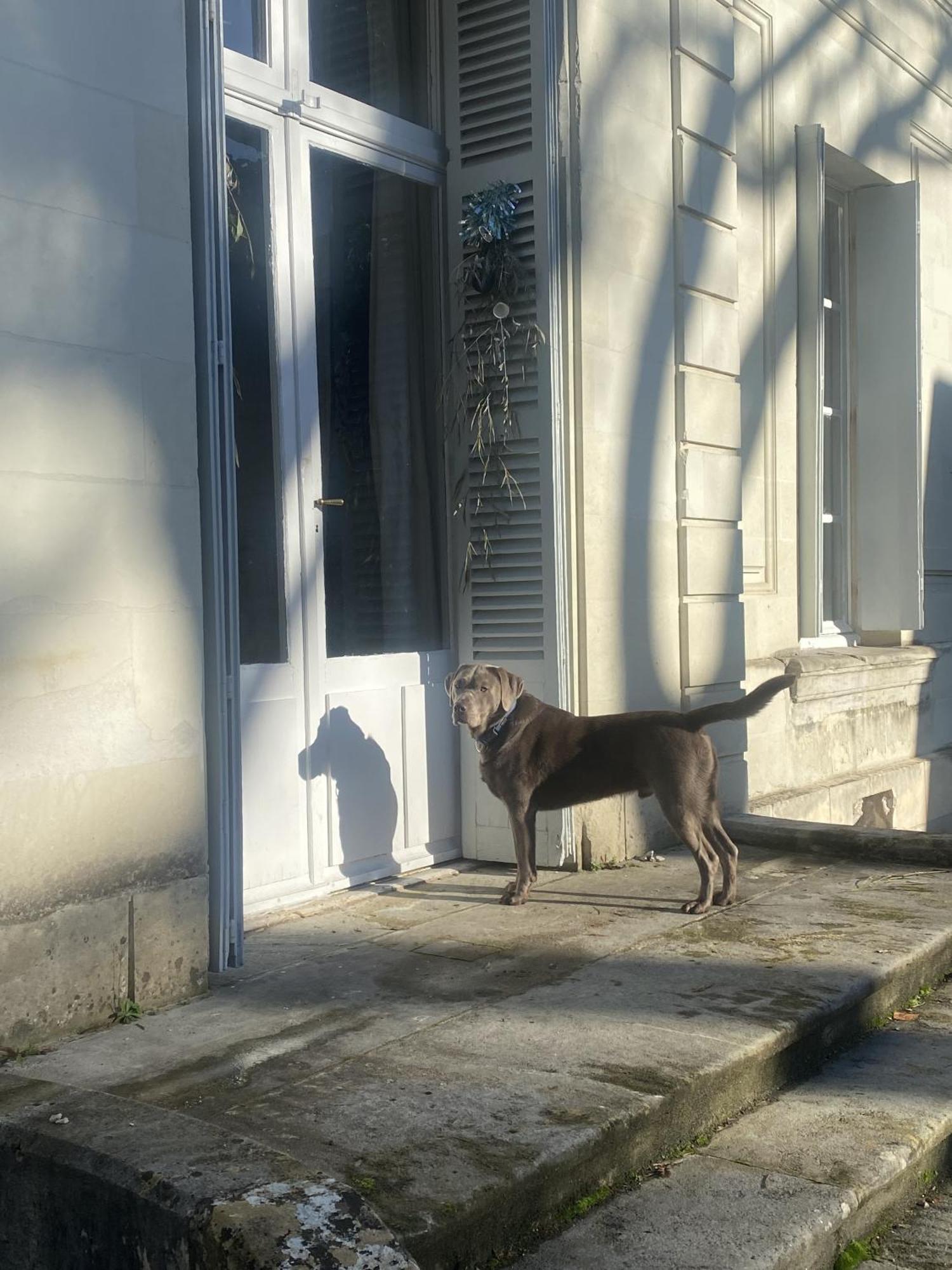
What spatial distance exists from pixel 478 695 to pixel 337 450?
1.24 m

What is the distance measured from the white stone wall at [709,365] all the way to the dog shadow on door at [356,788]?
890 millimetres

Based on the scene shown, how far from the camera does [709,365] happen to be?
267 inches

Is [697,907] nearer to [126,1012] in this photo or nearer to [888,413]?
[126,1012]

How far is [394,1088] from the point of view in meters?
3.22

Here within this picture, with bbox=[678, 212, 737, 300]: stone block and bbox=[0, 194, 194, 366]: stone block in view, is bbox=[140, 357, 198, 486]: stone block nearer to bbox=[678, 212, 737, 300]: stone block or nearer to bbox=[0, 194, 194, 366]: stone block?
bbox=[0, 194, 194, 366]: stone block

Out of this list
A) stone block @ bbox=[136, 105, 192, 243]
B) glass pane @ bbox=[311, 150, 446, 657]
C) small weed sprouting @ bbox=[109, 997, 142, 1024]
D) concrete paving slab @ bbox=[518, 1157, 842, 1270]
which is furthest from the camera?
glass pane @ bbox=[311, 150, 446, 657]

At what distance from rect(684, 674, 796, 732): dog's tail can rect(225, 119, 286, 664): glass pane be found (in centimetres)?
160

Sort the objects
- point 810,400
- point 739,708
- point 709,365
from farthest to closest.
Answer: point 810,400 → point 709,365 → point 739,708

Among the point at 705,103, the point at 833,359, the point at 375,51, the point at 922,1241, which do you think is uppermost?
the point at 705,103

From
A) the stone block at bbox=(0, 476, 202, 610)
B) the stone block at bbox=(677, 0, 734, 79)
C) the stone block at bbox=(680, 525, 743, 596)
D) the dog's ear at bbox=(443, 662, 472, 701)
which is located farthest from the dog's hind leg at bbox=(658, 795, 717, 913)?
the stone block at bbox=(677, 0, 734, 79)

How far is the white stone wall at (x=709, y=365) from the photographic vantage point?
20.0 feet

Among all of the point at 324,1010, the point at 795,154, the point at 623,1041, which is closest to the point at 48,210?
the point at 324,1010

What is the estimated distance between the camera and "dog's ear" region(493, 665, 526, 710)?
5.19 meters

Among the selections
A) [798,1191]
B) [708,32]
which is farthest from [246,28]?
[798,1191]
